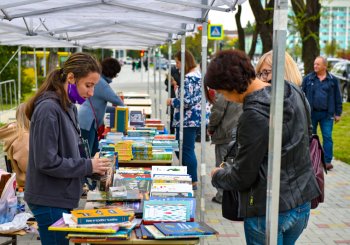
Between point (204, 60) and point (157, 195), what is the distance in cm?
168

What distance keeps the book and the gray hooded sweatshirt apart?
8.2 inches

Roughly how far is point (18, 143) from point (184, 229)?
9.52 ft

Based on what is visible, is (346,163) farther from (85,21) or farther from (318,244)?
(85,21)

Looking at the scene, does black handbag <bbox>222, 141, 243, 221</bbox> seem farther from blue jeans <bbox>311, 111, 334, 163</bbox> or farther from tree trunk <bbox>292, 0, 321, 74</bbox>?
tree trunk <bbox>292, 0, 321, 74</bbox>

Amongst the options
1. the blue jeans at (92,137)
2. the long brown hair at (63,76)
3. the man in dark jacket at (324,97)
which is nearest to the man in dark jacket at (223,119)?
the blue jeans at (92,137)

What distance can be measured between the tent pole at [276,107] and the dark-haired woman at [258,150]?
0.48 feet

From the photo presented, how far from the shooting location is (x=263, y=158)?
3078 millimetres

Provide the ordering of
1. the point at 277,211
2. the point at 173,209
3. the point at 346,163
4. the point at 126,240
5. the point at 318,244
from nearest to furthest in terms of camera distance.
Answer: the point at 277,211
the point at 126,240
the point at 173,209
the point at 318,244
the point at 346,163

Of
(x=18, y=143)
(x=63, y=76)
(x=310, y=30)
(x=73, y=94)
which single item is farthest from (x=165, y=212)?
(x=310, y=30)

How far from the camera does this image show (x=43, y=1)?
5.25 metres

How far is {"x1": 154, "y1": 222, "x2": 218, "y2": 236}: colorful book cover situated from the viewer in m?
3.38

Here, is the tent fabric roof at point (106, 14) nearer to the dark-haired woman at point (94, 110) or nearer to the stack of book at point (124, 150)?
the dark-haired woman at point (94, 110)

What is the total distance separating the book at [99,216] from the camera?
3.39m

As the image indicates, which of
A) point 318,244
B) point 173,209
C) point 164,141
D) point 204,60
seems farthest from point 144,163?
point 173,209
